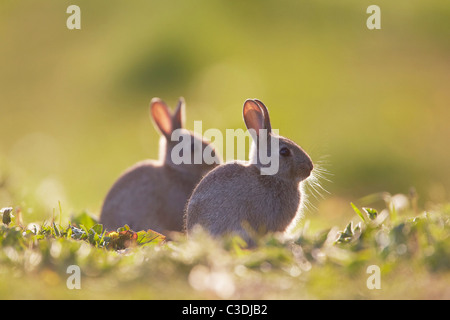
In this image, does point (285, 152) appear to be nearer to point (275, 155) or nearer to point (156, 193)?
point (275, 155)

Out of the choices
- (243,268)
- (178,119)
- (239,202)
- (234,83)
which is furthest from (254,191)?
(234,83)

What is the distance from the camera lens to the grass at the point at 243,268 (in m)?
4.15

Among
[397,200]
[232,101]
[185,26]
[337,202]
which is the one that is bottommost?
[337,202]

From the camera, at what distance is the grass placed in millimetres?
4148

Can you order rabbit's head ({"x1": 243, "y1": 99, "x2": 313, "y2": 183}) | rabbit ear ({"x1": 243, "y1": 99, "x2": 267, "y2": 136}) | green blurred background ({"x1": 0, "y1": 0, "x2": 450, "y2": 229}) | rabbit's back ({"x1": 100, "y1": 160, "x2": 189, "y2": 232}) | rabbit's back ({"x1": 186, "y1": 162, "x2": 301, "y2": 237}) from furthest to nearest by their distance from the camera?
green blurred background ({"x1": 0, "y1": 0, "x2": 450, "y2": 229}) → rabbit's back ({"x1": 100, "y1": 160, "x2": 189, "y2": 232}) → rabbit ear ({"x1": 243, "y1": 99, "x2": 267, "y2": 136}) → rabbit's head ({"x1": 243, "y1": 99, "x2": 313, "y2": 183}) → rabbit's back ({"x1": 186, "y1": 162, "x2": 301, "y2": 237})

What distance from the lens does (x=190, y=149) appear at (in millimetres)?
9445

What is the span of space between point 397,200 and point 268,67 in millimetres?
13186

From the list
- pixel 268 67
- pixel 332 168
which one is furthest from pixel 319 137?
pixel 268 67

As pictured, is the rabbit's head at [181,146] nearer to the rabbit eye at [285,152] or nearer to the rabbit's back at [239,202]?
the rabbit eye at [285,152]

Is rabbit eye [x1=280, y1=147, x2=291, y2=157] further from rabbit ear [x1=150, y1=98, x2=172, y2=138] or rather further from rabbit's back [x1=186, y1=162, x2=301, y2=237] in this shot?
rabbit ear [x1=150, y1=98, x2=172, y2=138]

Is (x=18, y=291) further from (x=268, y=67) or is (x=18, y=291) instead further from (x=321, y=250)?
(x=268, y=67)

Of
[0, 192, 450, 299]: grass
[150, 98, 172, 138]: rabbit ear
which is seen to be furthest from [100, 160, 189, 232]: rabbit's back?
[0, 192, 450, 299]: grass

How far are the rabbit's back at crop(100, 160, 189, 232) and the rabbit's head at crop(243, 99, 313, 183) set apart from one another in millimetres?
1961
